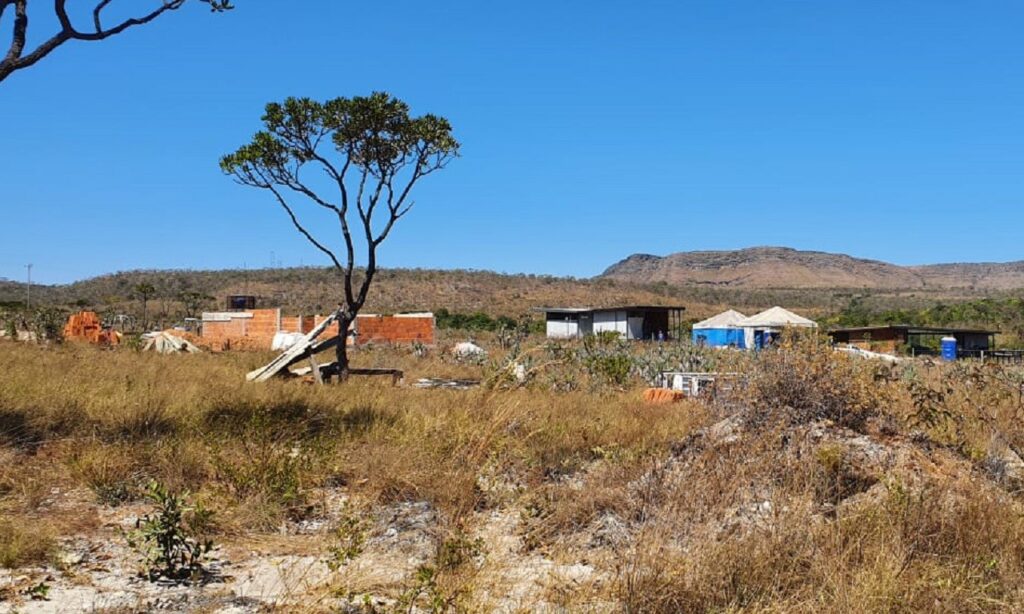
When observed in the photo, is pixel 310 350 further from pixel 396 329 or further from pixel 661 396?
pixel 396 329

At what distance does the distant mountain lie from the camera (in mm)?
168500

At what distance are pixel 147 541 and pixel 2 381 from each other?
5.51 metres

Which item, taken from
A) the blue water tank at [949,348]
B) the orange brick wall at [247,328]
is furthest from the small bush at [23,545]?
the blue water tank at [949,348]

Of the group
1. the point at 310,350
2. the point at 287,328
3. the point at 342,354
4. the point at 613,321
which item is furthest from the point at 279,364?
the point at 613,321

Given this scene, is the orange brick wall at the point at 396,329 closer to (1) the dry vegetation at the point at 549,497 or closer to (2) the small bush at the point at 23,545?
(1) the dry vegetation at the point at 549,497

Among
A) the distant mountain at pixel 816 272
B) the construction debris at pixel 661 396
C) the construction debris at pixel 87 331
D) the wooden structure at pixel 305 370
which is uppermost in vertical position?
the distant mountain at pixel 816 272

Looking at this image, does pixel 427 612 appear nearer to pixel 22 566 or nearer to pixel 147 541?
pixel 147 541

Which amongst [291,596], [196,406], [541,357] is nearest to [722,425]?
[291,596]

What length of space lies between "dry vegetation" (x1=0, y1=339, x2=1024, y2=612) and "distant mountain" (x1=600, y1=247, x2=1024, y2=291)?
6381 inches

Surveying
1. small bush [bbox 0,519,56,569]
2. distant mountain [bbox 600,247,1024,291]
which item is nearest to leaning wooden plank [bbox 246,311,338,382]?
small bush [bbox 0,519,56,569]

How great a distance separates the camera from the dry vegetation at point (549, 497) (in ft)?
11.7

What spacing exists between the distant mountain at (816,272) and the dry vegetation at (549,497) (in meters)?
162

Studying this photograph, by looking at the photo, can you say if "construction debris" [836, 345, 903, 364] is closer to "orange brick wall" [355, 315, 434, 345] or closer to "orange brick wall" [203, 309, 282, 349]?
"orange brick wall" [355, 315, 434, 345]

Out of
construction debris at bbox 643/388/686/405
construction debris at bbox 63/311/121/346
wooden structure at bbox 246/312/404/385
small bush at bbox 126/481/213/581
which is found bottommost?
small bush at bbox 126/481/213/581
